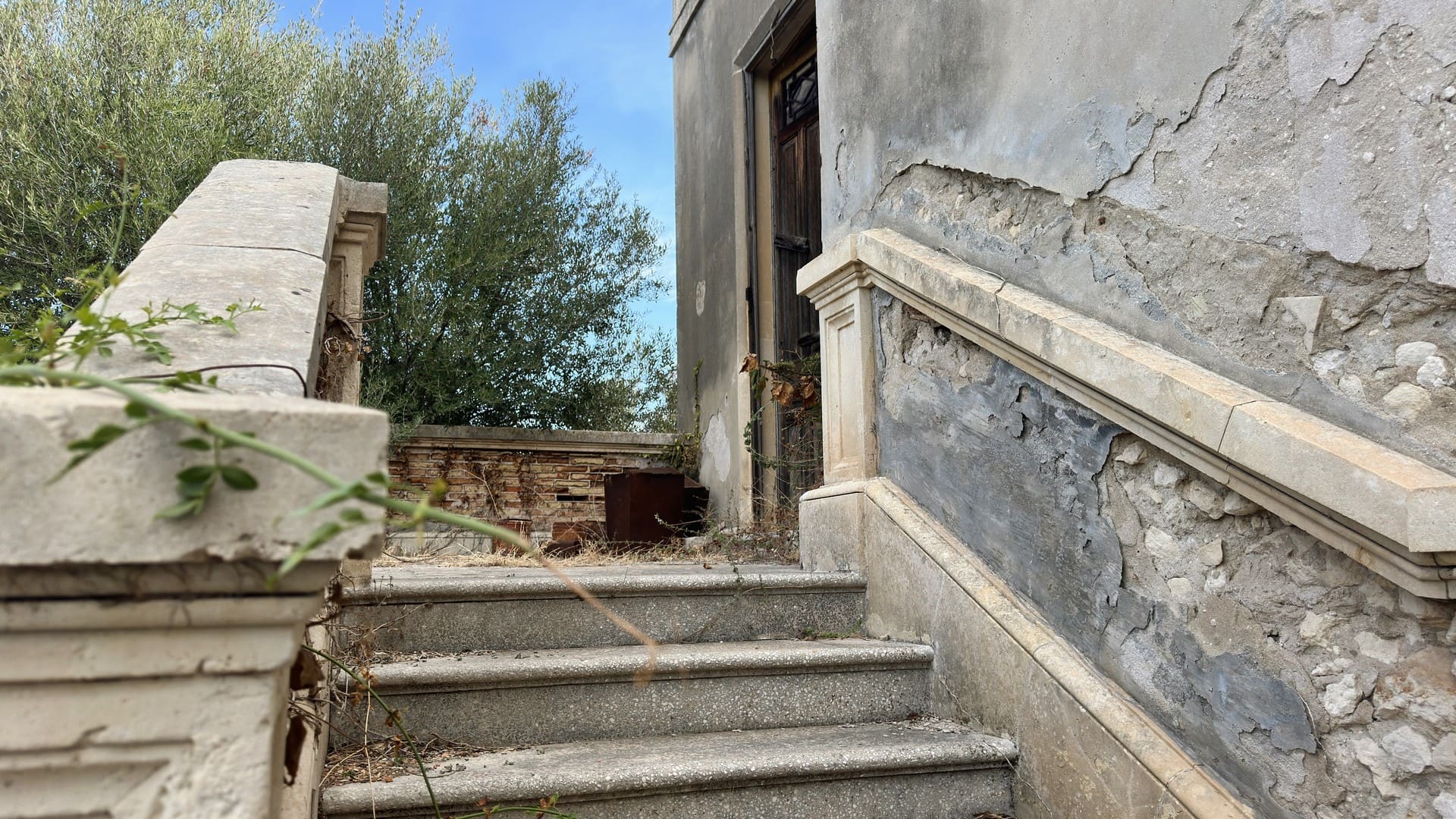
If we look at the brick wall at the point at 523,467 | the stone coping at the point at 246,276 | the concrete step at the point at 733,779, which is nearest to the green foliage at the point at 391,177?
the brick wall at the point at 523,467

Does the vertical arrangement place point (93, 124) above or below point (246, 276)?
above

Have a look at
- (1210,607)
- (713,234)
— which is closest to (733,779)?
(1210,607)

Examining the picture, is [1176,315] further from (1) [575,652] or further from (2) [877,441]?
(1) [575,652]

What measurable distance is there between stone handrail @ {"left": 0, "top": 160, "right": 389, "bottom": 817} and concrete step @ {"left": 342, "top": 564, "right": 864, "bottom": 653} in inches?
61.4

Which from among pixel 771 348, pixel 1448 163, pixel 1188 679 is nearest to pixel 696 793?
pixel 1188 679

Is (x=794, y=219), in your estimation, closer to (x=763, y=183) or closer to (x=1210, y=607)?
(x=763, y=183)

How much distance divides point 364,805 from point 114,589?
117cm

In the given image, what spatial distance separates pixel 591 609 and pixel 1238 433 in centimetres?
164

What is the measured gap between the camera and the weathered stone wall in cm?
145

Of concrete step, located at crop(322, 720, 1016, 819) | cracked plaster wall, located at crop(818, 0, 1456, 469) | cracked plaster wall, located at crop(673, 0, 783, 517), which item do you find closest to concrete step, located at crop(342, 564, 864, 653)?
concrete step, located at crop(322, 720, 1016, 819)

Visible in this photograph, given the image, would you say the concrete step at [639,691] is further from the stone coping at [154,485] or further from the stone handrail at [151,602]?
the stone coping at [154,485]

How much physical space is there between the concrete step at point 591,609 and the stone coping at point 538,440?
4.07 m

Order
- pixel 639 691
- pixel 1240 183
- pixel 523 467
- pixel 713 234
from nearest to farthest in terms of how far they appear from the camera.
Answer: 1. pixel 1240 183
2. pixel 639 691
3. pixel 713 234
4. pixel 523 467

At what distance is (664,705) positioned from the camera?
2287mm
